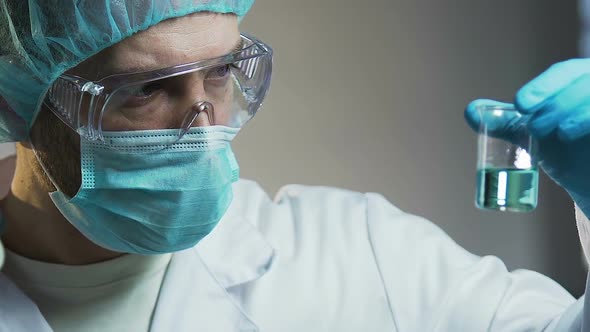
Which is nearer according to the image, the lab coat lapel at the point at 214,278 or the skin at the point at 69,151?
the skin at the point at 69,151

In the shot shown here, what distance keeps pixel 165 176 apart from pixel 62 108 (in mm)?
218

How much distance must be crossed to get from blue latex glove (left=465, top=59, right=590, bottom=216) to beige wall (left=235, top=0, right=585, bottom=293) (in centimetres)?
150

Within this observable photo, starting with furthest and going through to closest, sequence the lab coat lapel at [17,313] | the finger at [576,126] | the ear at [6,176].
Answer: the ear at [6,176] < the lab coat lapel at [17,313] < the finger at [576,126]

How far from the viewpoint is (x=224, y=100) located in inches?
58.1

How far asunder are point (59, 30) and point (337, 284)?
0.75 m

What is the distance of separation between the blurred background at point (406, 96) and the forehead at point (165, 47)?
124 cm

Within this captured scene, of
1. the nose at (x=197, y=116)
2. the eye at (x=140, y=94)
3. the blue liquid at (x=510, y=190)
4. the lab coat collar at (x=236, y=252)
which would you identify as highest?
the eye at (x=140, y=94)

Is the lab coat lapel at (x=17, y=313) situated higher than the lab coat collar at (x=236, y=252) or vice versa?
the lab coat collar at (x=236, y=252)

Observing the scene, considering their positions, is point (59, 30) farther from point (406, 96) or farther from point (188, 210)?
point (406, 96)

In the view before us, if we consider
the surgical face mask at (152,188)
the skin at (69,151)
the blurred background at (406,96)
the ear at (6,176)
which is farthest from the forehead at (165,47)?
the blurred background at (406,96)

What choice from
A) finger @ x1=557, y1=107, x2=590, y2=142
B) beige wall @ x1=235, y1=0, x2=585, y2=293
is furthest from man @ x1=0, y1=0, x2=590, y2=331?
beige wall @ x1=235, y1=0, x2=585, y2=293

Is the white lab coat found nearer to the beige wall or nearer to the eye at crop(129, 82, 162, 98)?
the eye at crop(129, 82, 162, 98)

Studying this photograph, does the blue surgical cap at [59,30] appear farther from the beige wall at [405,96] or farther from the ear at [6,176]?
the beige wall at [405,96]

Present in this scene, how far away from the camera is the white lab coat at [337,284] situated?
1.58 m
